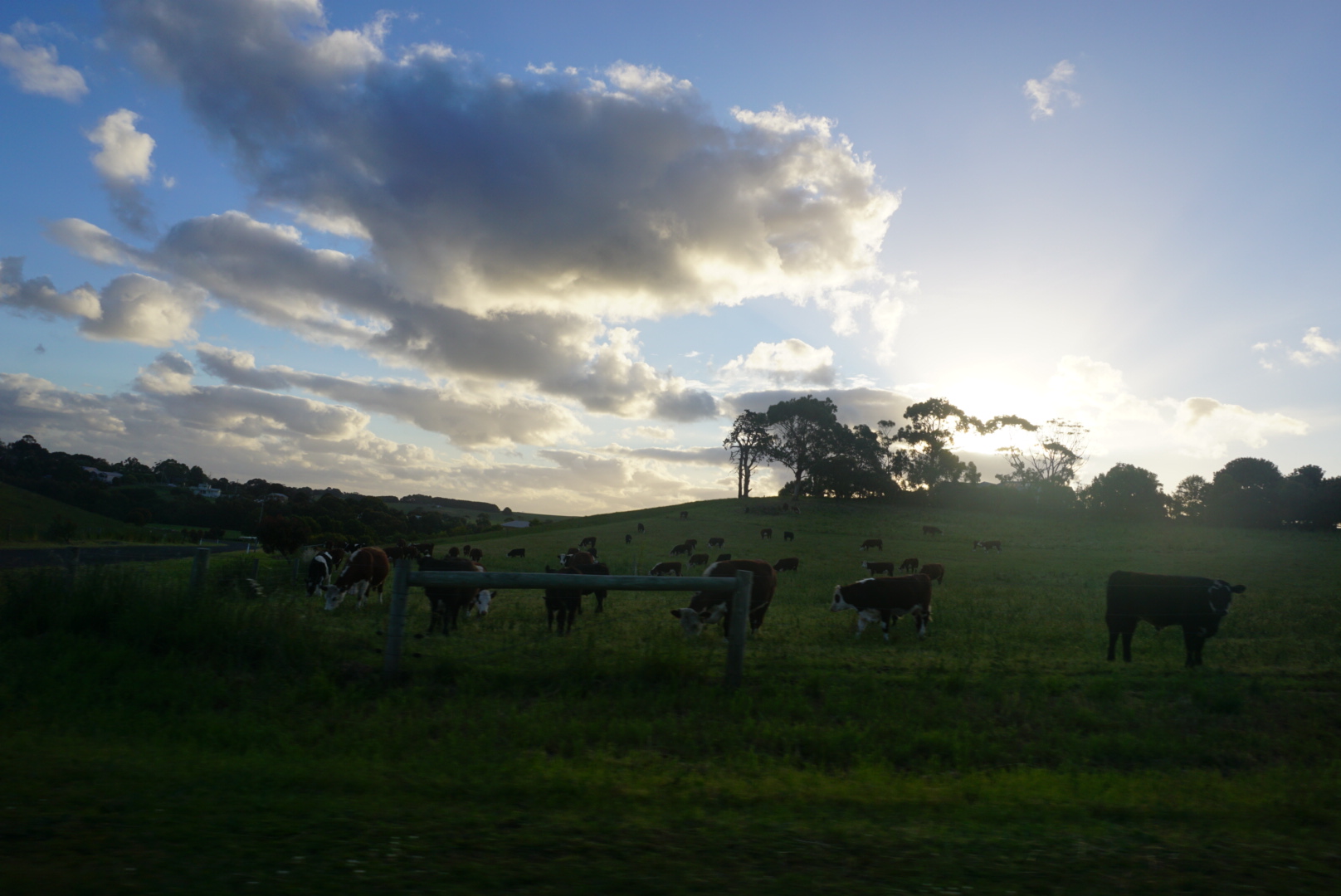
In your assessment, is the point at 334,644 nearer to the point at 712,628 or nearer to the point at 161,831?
the point at 161,831

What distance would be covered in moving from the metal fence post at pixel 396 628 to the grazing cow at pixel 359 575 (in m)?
10.9

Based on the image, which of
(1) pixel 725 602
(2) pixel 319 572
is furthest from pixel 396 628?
(2) pixel 319 572

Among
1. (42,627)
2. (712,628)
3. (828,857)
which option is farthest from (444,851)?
(712,628)

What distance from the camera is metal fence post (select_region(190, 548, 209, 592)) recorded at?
991cm

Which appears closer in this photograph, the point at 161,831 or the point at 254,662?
the point at 161,831

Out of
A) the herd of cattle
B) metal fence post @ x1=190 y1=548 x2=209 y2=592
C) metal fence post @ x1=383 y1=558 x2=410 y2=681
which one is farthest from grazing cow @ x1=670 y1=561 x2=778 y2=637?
metal fence post @ x1=190 y1=548 x2=209 y2=592

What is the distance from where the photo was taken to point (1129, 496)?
74000 millimetres

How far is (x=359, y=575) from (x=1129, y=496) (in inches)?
3005

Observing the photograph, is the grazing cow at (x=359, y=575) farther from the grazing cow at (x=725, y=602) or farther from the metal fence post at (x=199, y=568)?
the grazing cow at (x=725, y=602)

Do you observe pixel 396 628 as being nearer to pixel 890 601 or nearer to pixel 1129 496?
pixel 890 601

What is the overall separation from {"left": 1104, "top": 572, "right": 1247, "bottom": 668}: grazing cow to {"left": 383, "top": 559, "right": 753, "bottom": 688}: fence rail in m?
7.47

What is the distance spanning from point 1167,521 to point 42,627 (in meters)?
78.0

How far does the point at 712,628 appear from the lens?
52.0 feet

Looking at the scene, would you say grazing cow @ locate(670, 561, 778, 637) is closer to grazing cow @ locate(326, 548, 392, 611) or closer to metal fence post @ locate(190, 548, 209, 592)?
metal fence post @ locate(190, 548, 209, 592)
